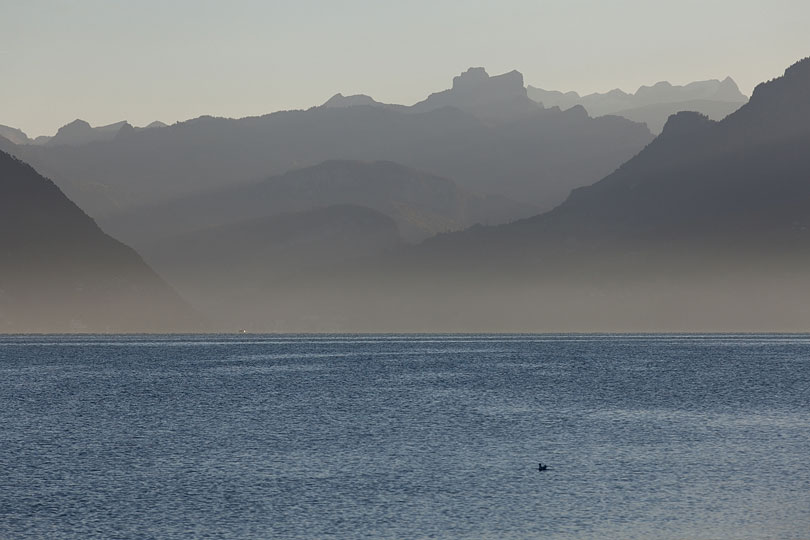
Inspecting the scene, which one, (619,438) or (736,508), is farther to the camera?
(619,438)

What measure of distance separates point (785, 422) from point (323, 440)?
43.3 m

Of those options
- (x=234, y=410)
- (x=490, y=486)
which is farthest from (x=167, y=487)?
(x=234, y=410)

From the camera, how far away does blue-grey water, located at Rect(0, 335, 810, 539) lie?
52250 mm

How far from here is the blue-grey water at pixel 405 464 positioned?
171 feet

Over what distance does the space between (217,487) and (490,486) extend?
1579 centimetres

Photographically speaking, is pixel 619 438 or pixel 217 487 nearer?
pixel 217 487

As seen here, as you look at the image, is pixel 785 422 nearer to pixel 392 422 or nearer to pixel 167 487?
pixel 392 422

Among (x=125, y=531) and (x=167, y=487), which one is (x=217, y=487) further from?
(x=125, y=531)

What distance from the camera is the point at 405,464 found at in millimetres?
70812

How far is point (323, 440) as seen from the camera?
276ft

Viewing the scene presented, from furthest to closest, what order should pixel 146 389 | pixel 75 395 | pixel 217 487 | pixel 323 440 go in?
pixel 146 389 < pixel 75 395 < pixel 323 440 < pixel 217 487

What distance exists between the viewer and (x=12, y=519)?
52875 mm

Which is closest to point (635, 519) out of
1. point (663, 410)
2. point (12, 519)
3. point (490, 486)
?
point (490, 486)

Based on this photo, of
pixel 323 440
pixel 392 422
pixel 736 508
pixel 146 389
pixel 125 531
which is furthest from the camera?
pixel 146 389
